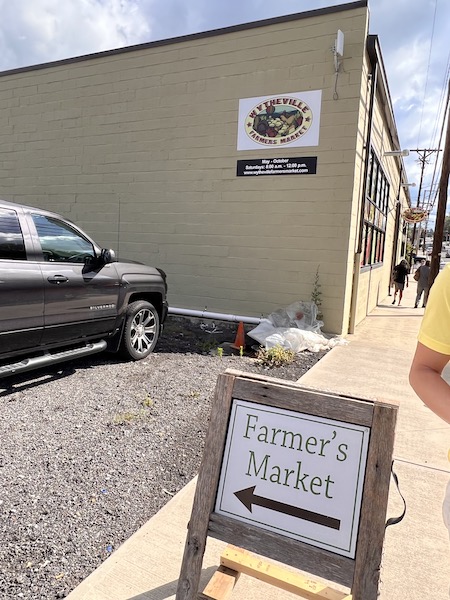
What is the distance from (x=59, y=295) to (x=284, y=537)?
3.60 metres

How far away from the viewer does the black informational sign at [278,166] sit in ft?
26.0

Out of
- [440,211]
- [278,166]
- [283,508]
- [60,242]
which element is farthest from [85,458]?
[440,211]

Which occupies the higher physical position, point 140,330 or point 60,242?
point 60,242

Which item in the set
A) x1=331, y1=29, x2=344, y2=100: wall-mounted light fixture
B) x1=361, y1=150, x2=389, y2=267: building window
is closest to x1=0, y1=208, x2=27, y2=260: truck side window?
x1=331, y1=29, x2=344, y2=100: wall-mounted light fixture

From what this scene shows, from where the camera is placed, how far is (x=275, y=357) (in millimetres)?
6184

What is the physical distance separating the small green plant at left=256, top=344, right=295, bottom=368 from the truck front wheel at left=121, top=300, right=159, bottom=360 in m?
1.54

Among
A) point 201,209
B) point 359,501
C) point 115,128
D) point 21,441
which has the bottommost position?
point 21,441

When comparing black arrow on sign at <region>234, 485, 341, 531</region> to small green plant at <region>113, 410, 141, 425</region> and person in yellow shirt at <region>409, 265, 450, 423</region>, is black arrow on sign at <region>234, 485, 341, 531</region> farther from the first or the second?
small green plant at <region>113, 410, 141, 425</region>

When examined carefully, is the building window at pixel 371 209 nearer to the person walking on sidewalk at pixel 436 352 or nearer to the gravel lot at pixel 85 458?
the gravel lot at pixel 85 458

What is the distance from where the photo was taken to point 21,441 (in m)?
3.46

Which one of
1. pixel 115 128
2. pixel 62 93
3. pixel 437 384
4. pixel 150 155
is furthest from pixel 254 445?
pixel 62 93

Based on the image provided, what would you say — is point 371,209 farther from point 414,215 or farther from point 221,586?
point 414,215

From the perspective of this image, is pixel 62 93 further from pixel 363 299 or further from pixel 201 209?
pixel 363 299

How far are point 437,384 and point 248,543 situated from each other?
36.5 inches
